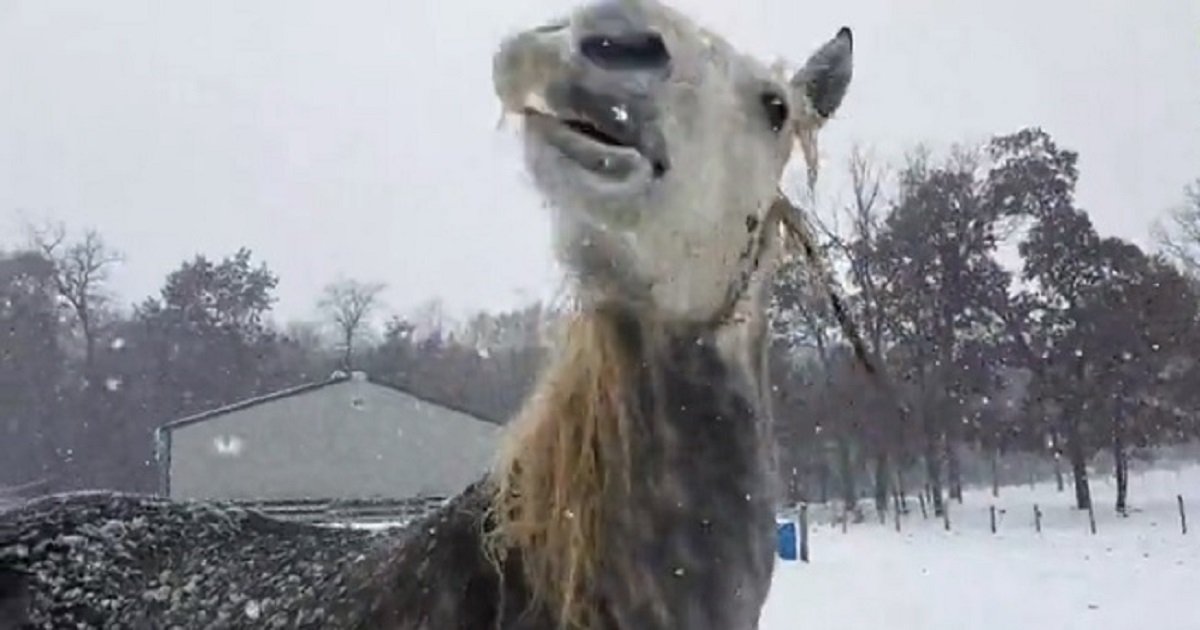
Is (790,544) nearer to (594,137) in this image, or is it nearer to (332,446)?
(332,446)

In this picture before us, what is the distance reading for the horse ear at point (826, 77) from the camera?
2824 mm

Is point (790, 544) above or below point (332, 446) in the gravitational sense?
below

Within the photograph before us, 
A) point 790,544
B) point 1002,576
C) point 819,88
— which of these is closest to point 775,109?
point 819,88

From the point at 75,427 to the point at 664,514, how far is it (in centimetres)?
3879

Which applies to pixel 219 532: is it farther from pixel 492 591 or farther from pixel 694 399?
pixel 694 399

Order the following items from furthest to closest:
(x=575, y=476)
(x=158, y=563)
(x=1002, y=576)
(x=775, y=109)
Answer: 1. (x=1002, y=576)
2. (x=158, y=563)
3. (x=775, y=109)
4. (x=575, y=476)

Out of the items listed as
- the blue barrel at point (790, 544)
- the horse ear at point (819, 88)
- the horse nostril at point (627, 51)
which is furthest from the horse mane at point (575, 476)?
the blue barrel at point (790, 544)

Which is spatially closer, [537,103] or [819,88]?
[537,103]

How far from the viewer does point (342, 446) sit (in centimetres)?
2839

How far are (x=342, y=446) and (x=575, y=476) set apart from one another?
1056 inches

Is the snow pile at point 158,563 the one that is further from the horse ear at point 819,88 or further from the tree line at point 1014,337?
the tree line at point 1014,337

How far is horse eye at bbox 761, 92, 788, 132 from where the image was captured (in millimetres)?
2484

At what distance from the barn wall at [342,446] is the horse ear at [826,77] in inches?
969

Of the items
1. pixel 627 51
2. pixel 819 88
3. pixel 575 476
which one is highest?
pixel 819 88
